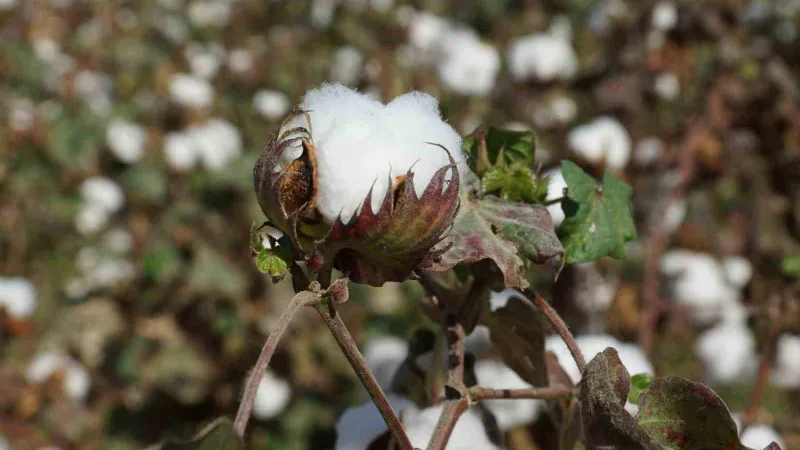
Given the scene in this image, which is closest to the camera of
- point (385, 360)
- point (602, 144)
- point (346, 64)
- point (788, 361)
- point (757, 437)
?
point (757, 437)

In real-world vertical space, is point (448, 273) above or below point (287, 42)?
below

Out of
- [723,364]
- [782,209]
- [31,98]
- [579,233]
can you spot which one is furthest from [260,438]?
[31,98]

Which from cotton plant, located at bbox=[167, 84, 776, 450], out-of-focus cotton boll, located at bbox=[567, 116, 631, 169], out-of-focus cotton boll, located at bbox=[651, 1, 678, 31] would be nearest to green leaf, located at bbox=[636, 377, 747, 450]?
cotton plant, located at bbox=[167, 84, 776, 450]

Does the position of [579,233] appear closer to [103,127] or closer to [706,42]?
[706,42]

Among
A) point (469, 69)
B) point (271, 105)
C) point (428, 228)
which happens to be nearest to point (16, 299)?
point (271, 105)

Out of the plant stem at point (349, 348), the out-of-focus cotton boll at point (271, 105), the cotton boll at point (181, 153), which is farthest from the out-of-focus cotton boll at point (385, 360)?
the out-of-focus cotton boll at point (271, 105)

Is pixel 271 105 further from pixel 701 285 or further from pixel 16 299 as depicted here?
pixel 701 285
